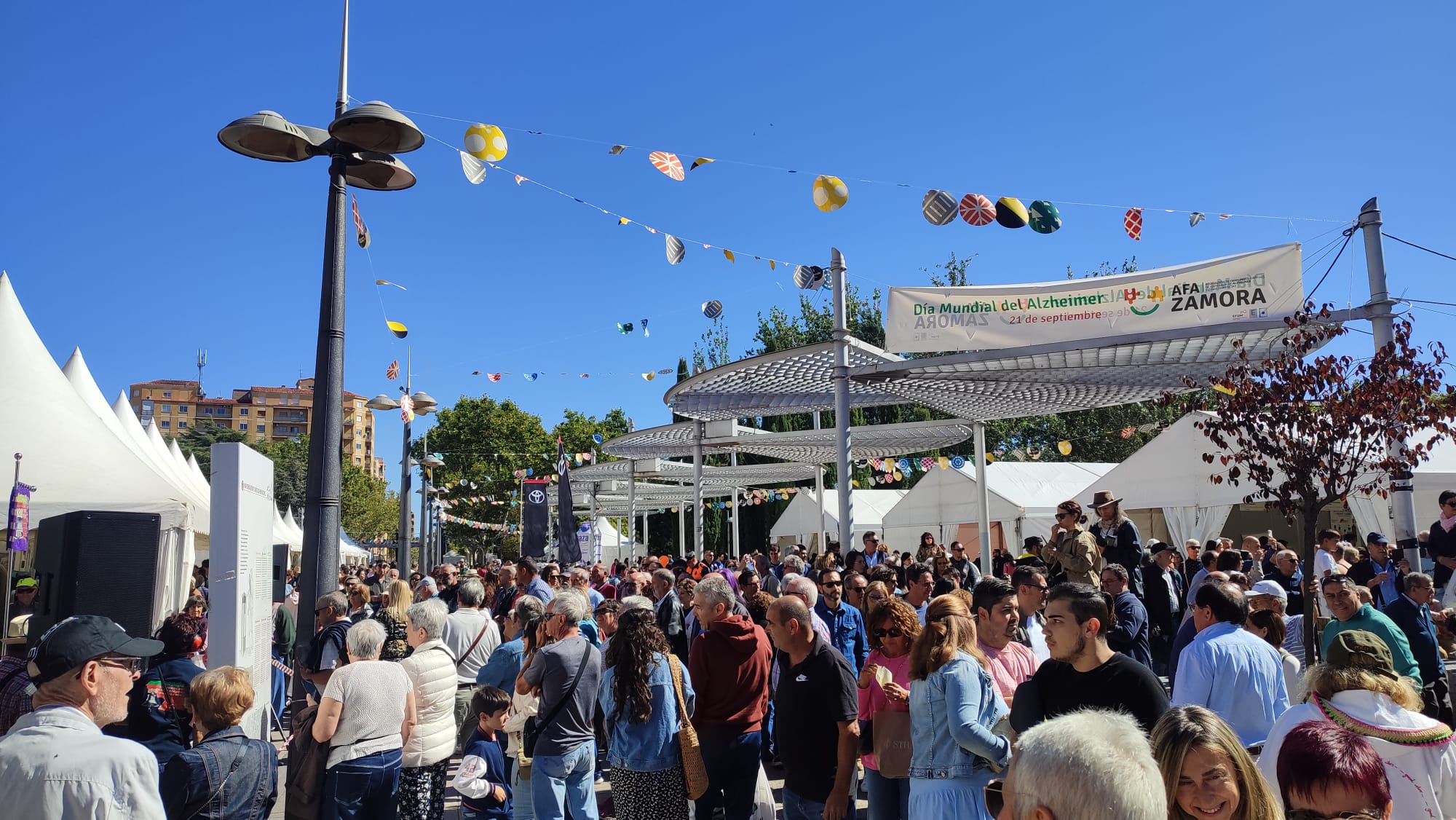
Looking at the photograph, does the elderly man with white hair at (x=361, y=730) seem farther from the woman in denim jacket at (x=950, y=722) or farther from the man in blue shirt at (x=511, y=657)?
the woman in denim jacket at (x=950, y=722)

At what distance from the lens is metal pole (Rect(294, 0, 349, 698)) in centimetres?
605

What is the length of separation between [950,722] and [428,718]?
3.01 metres

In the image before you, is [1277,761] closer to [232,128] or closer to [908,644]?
[908,644]

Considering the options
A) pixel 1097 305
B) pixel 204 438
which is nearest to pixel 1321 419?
pixel 1097 305

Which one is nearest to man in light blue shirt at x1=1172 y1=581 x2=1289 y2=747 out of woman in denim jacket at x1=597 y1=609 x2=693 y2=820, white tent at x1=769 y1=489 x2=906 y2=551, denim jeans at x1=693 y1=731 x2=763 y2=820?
denim jeans at x1=693 y1=731 x2=763 y2=820

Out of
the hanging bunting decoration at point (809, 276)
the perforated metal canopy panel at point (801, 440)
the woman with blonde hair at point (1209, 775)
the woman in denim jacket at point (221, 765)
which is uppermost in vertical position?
the hanging bunting decoration at point (809, 276)

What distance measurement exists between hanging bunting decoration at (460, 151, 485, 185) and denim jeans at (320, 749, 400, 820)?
20.0ft

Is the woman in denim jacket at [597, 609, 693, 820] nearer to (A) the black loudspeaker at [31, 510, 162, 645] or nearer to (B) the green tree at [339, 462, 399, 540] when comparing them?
(A) the black loudspeaker at [31, 510, 162, 645]

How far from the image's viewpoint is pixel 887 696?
4742 millimetres

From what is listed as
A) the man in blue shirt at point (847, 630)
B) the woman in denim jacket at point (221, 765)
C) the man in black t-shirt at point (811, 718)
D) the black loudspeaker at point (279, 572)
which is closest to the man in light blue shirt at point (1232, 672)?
the man in black t-shirt at point (811, 718)

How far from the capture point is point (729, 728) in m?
5.31

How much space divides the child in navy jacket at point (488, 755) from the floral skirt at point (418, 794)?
0.17m

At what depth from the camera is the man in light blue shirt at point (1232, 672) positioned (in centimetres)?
435

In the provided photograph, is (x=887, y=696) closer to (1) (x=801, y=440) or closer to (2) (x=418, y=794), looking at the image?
(2) (x=418, y=794)
